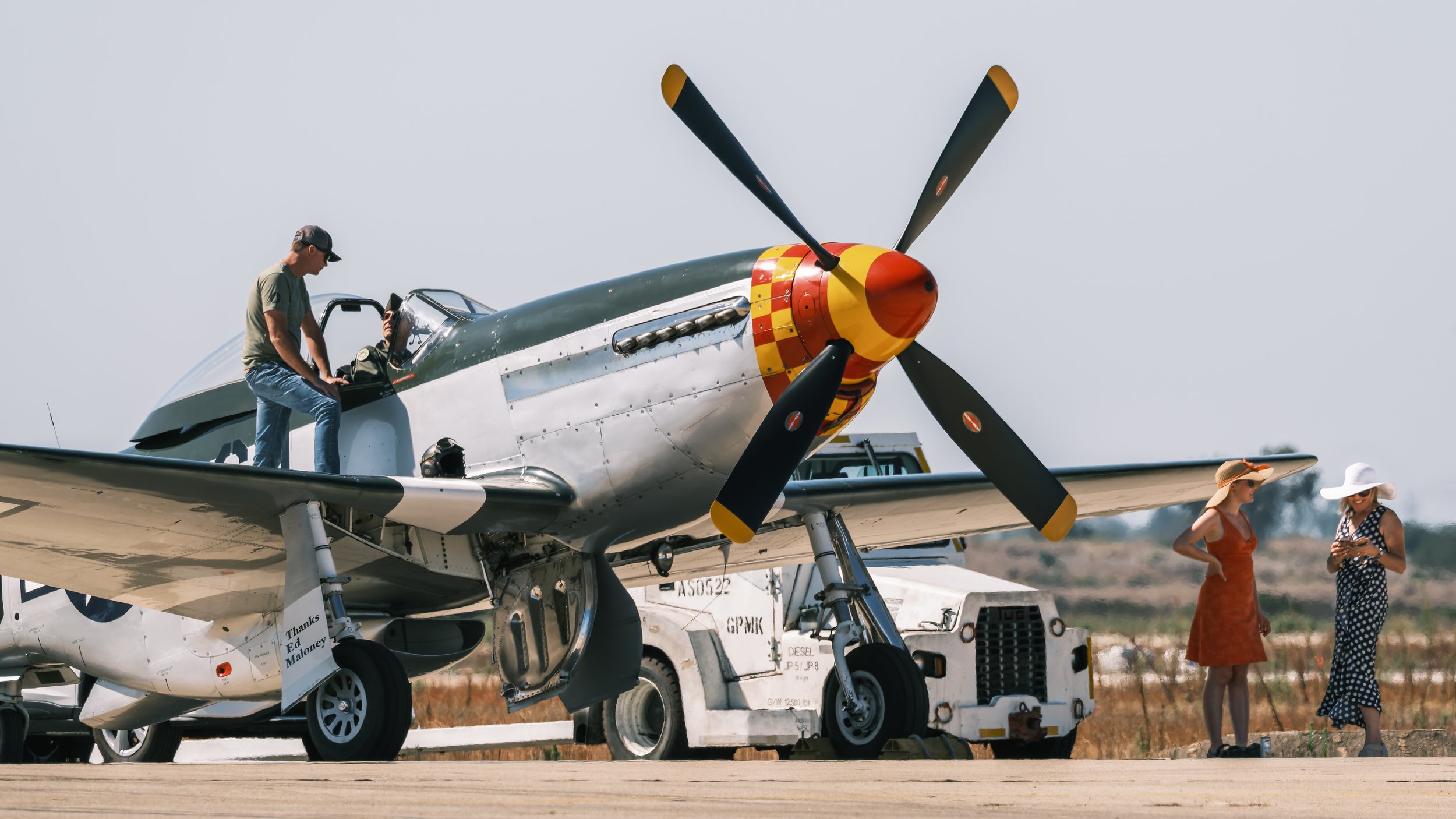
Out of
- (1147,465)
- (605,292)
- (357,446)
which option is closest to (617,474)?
(605,292)

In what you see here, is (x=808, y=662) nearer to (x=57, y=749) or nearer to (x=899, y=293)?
(x=899, y=293)

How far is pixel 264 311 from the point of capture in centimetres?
880

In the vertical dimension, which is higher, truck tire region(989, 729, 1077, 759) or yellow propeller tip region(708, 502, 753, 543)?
yellow propeller tip region(708, 502, 753, 543)

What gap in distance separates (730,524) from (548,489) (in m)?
1.35

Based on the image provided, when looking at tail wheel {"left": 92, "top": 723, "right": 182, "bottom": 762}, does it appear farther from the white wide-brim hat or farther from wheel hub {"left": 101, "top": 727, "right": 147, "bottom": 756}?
the white wide-brim hat

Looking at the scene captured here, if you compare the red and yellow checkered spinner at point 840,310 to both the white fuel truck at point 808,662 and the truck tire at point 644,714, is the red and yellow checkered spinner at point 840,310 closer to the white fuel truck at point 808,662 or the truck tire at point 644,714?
the white fuel truck at point 808,662

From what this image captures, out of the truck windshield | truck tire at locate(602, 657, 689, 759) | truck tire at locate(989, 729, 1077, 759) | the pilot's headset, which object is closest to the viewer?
the pilot's headset

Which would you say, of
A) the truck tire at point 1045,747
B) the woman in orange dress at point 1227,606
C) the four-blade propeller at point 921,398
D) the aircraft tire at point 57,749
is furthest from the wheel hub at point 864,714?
the aircraft tire at point 57,749

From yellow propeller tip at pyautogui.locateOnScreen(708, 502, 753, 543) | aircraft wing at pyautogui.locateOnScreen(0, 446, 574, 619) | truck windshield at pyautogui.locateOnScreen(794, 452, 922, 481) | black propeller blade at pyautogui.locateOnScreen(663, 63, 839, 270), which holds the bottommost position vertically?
yellow propeller tip at pyautogui.locateOnScreen(708, 502, 753, 543)

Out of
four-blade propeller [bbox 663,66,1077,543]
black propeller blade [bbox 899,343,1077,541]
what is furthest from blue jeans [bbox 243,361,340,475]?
black propeller blade [bbox 899,343,1077,541]

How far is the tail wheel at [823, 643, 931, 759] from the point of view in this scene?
8.12m

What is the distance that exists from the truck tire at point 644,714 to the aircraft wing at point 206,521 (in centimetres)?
237

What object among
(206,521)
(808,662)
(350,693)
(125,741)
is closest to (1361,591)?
(808,662)

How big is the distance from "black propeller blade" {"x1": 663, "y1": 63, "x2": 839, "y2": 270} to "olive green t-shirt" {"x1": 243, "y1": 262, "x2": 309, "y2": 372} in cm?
255
